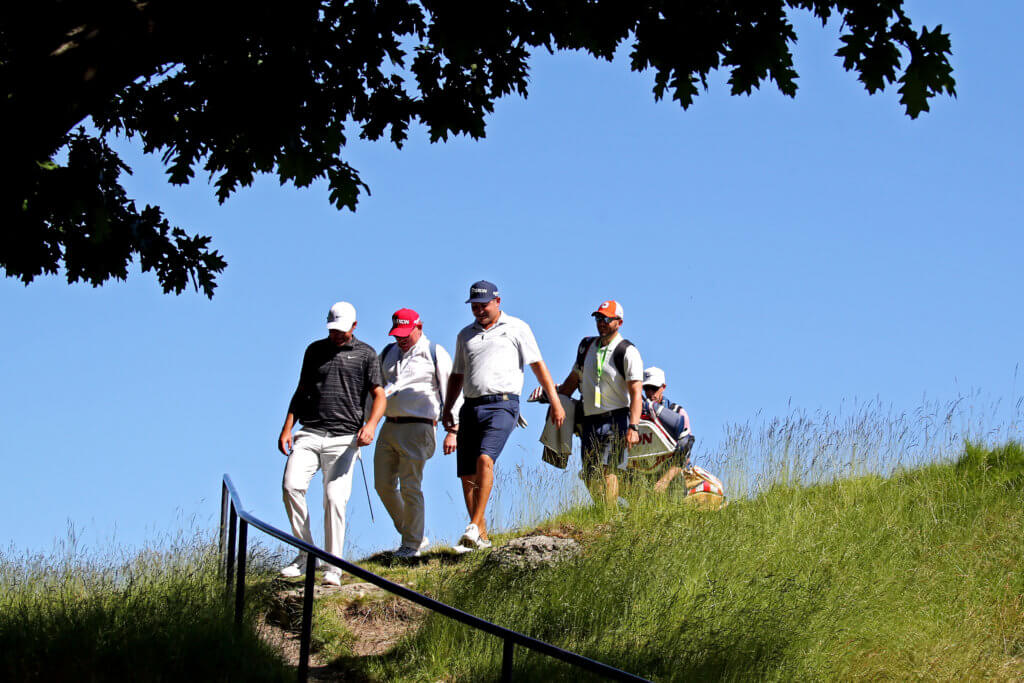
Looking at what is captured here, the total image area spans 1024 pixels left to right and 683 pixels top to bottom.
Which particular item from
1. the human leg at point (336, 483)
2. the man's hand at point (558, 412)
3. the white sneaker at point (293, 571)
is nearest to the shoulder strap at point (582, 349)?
the man's hand at point (558, 412)

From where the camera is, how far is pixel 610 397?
10109mm

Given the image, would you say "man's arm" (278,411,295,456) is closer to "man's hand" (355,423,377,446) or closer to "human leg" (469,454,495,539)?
"man's hand" (355,423,377,446)

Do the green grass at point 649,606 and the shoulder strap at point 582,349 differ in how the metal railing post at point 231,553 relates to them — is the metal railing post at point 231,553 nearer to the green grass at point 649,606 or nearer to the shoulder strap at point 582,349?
the green grass at point 649,606

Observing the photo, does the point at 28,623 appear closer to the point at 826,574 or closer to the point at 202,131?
the point at 202,131

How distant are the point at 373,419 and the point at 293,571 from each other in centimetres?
155

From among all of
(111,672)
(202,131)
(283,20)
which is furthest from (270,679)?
(283,20)

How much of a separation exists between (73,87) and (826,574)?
620cm

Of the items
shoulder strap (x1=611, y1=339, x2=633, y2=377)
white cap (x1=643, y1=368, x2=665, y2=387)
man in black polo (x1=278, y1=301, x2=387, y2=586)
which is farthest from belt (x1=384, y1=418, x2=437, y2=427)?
white cap (x1=643, y1=368, x2=665, y2=387)

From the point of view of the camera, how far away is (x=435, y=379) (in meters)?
9.80

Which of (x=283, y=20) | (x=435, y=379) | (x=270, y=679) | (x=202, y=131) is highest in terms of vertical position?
(x=283, y=20)

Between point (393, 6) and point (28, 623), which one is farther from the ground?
point (393, 6)

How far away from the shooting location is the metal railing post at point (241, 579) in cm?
654

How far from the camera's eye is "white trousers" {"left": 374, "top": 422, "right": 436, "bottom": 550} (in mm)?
9648

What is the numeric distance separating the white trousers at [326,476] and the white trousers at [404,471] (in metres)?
0.55
